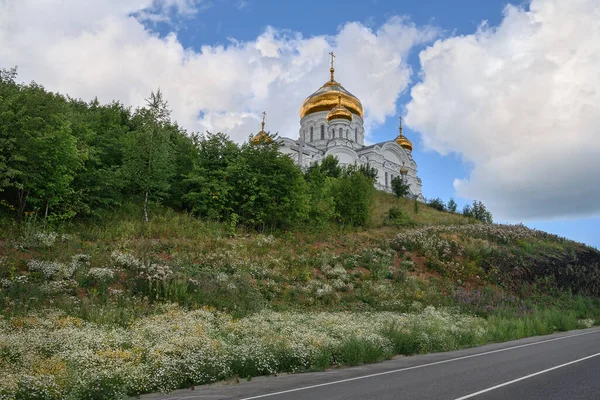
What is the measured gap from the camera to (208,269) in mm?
16250

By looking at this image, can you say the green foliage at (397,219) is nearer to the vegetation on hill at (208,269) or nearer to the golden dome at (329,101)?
the vegetation on hill at (208,269)

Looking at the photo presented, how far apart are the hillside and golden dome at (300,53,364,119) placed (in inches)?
1726

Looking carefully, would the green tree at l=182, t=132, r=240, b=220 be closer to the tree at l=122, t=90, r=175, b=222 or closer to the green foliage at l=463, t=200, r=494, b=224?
the tree at l=122, t=90, r=175, b=222

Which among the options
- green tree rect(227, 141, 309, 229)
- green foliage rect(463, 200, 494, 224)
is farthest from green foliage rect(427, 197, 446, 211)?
green tree rect(227, 141, 309, 229)

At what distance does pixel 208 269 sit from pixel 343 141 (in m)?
48.4

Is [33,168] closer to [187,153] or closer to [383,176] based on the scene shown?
[187,153]

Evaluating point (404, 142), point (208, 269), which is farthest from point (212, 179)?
point (404, 142)

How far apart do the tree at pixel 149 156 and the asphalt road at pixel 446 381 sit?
13.8 metres

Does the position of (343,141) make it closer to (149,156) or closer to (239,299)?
(149,156)

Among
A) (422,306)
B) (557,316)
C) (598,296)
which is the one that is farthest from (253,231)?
(598,296)

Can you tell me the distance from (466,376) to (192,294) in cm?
878

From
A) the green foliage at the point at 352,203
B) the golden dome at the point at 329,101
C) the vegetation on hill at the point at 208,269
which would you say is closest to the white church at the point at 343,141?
the golden dome at the point at 329,101

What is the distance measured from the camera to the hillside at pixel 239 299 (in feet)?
26.1

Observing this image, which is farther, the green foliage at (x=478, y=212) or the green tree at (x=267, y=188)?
the green foliage at (x=478, y=212)
